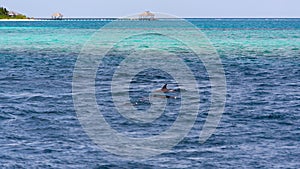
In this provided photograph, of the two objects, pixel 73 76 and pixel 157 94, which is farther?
pixel 73 76

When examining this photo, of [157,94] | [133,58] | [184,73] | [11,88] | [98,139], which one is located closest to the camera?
[98,139]

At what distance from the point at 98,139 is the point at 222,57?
181 feet

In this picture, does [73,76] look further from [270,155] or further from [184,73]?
[270,155]

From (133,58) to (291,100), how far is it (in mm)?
43047

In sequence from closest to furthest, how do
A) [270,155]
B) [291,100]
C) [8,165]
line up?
[8,165] < [270,155] < [291,100]

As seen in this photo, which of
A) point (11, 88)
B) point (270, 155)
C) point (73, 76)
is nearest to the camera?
point (270, 155)

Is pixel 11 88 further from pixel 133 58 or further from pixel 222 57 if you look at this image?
pixel 222 57

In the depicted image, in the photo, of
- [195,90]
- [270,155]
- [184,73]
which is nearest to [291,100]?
[195,90]

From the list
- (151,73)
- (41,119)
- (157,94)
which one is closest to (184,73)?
(151,73)

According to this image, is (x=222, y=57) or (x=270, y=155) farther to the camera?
(x=222, y=57)

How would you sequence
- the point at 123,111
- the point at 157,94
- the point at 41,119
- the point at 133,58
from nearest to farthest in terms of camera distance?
the point at 41,119
the point at 123,111
the point at 157,94
the point at 133,58

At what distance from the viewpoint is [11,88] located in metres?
49.8

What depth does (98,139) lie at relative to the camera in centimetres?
3170

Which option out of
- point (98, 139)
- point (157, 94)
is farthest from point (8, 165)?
point (157, 94)
